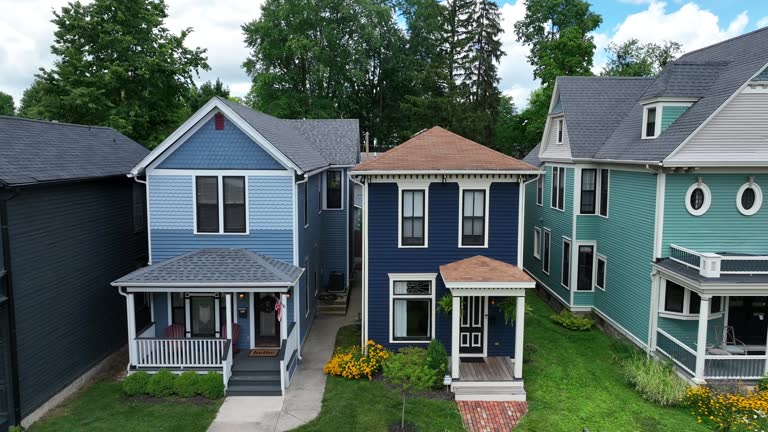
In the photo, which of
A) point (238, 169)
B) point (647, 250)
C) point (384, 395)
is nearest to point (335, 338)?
point (384, 395)

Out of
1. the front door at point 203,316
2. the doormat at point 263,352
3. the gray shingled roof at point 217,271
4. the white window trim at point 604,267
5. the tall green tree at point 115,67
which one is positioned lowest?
the doormat at point 263,352

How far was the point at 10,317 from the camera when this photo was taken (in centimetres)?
1039

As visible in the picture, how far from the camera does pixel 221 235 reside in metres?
14.4

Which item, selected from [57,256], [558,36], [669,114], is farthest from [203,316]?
[558,36]

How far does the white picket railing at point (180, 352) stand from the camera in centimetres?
1302

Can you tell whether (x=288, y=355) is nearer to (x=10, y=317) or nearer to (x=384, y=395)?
(x=384, y=395)

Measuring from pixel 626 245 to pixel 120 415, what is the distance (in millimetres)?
15621

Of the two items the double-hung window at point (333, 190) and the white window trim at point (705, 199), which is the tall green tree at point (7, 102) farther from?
the white window trim at point (705, 199)

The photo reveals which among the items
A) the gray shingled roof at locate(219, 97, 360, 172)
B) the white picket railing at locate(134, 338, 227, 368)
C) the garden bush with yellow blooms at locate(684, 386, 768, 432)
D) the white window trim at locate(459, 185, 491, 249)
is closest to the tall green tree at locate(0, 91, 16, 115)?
the gray shingled roof at locate(219, 97, 360, 172)

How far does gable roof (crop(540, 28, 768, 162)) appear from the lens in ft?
45.6

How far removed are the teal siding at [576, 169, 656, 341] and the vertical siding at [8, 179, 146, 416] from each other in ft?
53.9

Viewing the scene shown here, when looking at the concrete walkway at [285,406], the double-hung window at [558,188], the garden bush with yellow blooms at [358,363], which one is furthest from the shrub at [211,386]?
the double-hung window at [558,188]

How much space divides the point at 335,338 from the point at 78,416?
7.80 m

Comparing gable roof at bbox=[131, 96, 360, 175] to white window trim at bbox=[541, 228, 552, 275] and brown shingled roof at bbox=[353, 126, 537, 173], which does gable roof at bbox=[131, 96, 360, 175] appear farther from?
white window trim at bbox=[541, 228, 552, 275]
